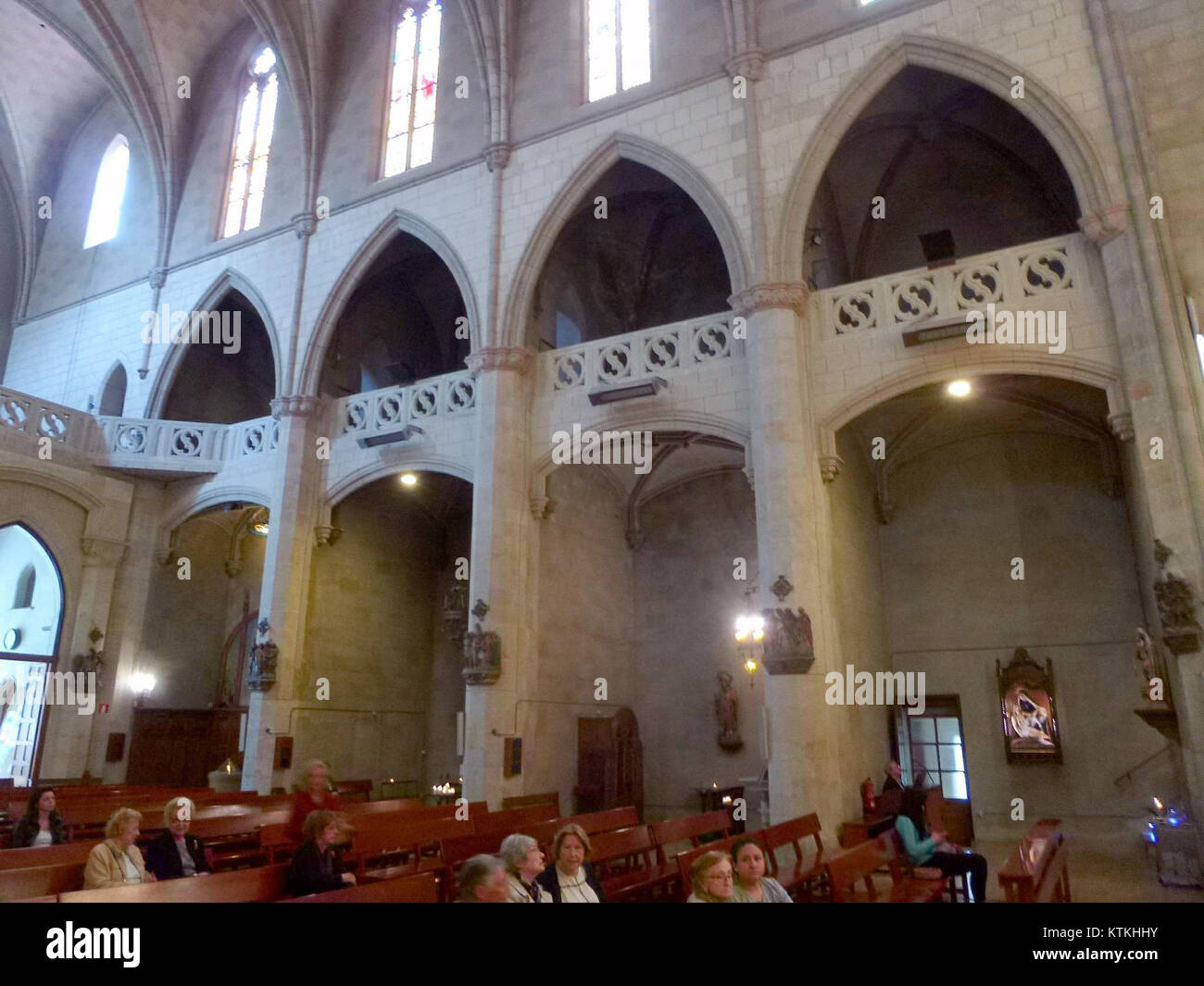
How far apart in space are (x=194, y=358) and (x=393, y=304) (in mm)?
4447

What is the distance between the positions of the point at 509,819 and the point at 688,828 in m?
1.89

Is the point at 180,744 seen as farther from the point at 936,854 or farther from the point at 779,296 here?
the point at 936,854

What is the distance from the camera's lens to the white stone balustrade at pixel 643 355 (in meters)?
12.3

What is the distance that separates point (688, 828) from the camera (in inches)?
316

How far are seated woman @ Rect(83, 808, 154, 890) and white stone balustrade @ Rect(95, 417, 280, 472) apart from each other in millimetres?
11064

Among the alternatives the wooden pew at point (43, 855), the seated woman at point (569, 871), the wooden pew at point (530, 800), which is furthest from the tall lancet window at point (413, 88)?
the seated woman at point (569, 871)

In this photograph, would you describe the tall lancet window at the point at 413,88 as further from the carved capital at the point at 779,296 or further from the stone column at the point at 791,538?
the stone column at the point at 791,538

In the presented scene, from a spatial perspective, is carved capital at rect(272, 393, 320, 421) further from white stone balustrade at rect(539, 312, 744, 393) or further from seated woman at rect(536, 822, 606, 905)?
seated woman at rect(536, 822, 606, 905)

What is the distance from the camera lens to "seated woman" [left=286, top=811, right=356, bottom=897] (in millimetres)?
5008

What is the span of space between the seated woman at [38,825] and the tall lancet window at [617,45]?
1223 centimetres

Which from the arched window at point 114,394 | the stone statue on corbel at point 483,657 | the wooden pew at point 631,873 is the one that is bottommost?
the wooden pew at point 631,873

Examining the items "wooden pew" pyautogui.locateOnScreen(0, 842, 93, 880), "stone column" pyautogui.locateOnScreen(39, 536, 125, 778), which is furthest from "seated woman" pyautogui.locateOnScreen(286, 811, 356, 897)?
"stone column" pyautogui.locateOnScreen(39, 536, 125, 778)

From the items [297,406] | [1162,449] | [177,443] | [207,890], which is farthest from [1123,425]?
[177,443]
